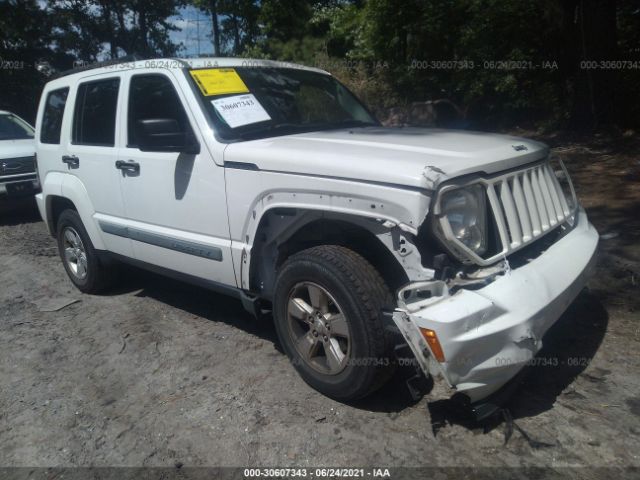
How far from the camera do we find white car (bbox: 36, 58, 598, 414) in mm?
2518

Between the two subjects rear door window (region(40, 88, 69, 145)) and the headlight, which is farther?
rear door window (region(40, 88, 69, 145))

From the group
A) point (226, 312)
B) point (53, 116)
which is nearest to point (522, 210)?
point (226, 312)

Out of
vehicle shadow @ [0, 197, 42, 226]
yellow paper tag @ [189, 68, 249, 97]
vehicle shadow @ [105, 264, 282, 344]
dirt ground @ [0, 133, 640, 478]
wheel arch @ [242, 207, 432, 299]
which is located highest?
yellow paper tag @ [189, 68, 249, 97]

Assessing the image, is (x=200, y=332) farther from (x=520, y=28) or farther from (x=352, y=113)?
(x=520, y=28)

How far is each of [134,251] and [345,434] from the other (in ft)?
7.61

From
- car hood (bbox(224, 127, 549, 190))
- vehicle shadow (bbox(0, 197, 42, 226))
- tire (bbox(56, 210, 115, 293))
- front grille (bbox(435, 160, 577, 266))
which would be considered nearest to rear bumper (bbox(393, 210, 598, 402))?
front grille (bbox(435, 160, 577, 266))

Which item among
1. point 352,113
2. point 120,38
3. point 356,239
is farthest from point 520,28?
point 120,38

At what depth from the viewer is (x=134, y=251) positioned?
14.0 ft

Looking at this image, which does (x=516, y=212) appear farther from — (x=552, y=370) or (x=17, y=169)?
(x=17, y=169)

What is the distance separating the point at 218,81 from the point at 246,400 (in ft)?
6.88

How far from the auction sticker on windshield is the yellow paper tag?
2.8 inches

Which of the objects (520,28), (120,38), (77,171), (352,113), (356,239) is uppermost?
(120,38)

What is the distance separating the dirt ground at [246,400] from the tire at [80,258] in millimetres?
238

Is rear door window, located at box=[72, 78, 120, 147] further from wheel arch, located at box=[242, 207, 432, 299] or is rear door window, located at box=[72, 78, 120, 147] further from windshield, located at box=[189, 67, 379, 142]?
wheel arch, located at box=[242, 207, 432, 299]
